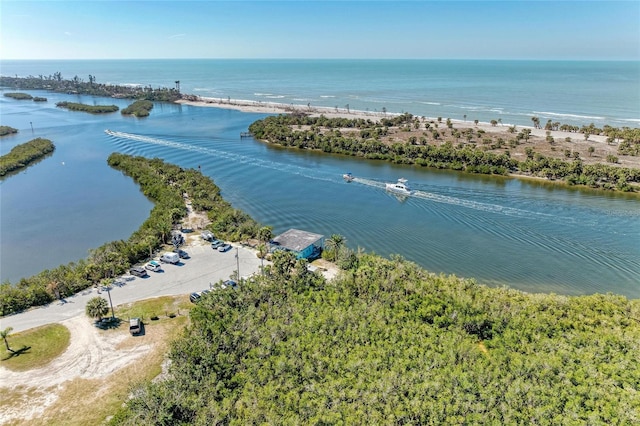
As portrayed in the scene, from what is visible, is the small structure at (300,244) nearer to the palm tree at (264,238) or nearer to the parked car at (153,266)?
the palm tree at (264,238)

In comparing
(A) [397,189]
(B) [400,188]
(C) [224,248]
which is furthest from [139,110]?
(C) [224,248]

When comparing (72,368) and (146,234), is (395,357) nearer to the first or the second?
(72,368)

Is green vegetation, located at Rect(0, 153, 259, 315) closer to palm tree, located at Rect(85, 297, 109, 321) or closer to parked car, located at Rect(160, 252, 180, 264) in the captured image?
parked car, located at Rect(160, 252, 180, 264)

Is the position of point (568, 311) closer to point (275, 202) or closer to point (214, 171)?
point (275, 202)

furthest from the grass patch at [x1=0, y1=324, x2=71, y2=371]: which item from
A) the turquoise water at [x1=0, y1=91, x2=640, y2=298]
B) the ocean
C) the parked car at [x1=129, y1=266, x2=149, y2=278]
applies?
the turquoise water at [x1=0, y1=91, x2=640, y2=298]

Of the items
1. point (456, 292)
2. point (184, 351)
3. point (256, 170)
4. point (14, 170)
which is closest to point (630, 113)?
point (256, 170)

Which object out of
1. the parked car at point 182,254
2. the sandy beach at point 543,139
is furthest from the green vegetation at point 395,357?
the sandy beach at point 543,139
